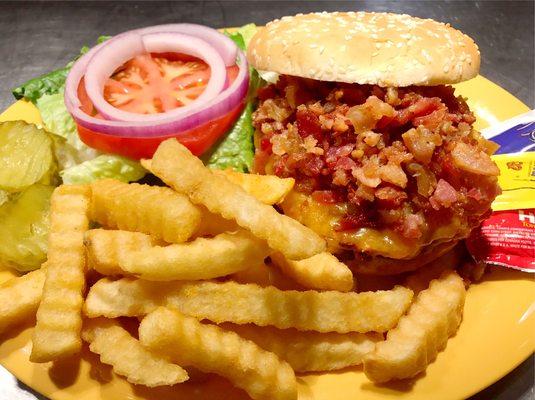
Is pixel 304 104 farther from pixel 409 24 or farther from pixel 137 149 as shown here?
pixel 137 149

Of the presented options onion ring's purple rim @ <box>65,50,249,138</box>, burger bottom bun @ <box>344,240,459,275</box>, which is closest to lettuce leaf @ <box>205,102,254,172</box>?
onion ring's purple rim @ <box>65,50,249,138</box>

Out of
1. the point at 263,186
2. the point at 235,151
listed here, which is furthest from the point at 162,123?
the point at 263,186

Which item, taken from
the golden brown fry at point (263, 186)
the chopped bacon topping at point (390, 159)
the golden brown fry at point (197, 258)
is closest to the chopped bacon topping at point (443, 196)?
the chopped bacon topping at point (390, 159)

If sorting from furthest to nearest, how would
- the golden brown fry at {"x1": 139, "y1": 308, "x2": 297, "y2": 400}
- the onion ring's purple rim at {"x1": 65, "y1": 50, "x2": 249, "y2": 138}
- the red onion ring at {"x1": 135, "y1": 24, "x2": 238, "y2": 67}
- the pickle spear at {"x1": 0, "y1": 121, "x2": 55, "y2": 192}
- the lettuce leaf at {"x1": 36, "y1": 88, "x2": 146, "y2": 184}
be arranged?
1. the red onion ring at {"x1": 135, "y1": 24, "x2": 238, "y2": 67}
2. the lettuce leaf at {"x1": 36, "y1": 88, "x2": 146, "y2": 184}
3. the onion ring's purple rim at {"x1": 65, "y1": 50, "x2": 249, "y2": 138}
4. the pickle spear at {"x1": 0, "y1": 121, "x2": 55, "y2": 192}
5. the golden brown fry at {"x1": 139, "y1": 308, "x2": 297, "y2": 400}

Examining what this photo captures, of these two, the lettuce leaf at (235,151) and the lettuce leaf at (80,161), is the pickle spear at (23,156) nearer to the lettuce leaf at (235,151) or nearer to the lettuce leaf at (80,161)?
the lettuce leaf at (80,161)

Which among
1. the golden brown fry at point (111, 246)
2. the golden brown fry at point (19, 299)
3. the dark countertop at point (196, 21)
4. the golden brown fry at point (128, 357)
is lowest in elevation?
the dark countertop at point (196, 21)

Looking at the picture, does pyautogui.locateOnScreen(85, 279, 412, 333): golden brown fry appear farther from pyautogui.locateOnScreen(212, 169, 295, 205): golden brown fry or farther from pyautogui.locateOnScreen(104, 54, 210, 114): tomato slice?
pyautogui.locateOnScreen(104, 54, 210, 114): tomato slice
